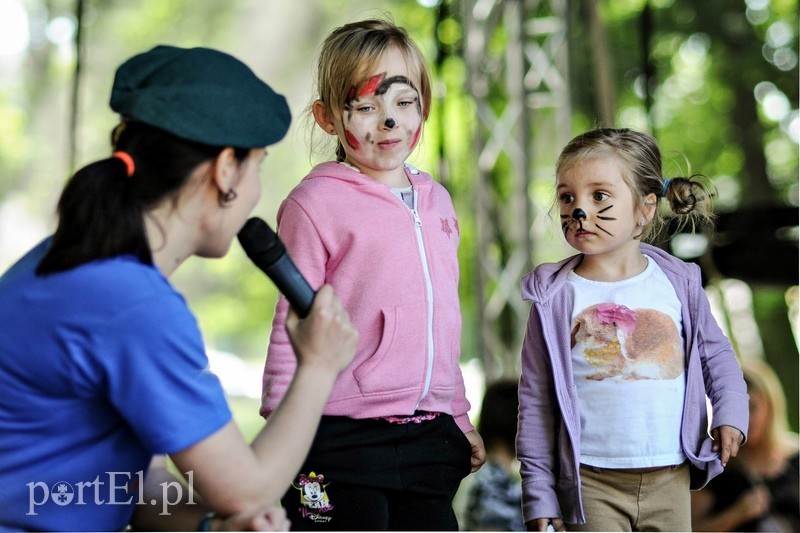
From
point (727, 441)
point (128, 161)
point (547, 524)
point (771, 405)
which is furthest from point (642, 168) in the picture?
point (771, 405)

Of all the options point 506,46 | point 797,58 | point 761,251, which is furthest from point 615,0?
point 761,251

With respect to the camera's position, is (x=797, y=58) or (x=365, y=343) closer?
(x=365, y=343)

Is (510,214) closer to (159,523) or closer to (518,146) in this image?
(518,146)

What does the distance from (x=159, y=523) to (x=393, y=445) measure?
429 mm

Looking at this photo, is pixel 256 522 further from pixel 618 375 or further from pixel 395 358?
pixel 618 375

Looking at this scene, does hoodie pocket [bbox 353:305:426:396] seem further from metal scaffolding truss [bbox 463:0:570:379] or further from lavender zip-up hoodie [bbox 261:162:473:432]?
metal scaffolding truss [bbox 463:0:570:379]

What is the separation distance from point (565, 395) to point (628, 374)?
0.36 feet

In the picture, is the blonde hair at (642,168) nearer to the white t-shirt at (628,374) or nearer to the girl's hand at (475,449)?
the white t-shirt at (628,374)

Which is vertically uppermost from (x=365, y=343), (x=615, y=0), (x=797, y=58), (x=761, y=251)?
(x=615, y=0)

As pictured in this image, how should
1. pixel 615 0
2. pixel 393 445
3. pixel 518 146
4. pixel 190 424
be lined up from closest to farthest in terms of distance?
pixel 190 424 → pixel 393 445 → pixel 518 146 → pixel 615 0

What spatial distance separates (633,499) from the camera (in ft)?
5.32

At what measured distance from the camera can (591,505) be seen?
5.32 feet

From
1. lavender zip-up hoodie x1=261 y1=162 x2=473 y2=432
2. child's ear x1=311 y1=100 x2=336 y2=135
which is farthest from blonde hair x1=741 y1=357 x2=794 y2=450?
child's ear x1=311 y1=100 x2=336 y2=135

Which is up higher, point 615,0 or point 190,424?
point 615,0
